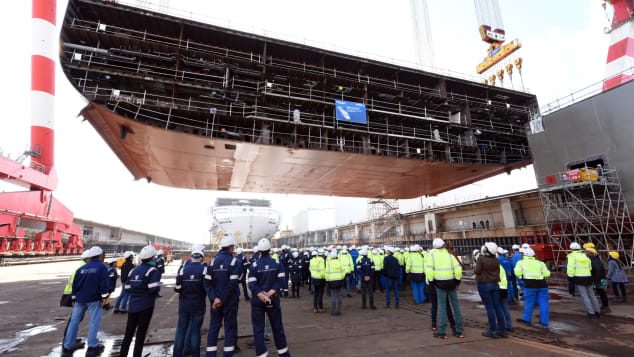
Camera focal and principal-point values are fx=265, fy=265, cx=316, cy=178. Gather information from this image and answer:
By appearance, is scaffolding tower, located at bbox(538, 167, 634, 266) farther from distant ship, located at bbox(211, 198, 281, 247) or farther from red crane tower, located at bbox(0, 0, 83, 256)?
distant ship, located at bbox(211, 198, 281, 247)

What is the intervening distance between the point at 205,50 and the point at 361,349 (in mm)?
14833

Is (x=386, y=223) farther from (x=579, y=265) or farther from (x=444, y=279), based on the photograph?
(x=444, y=279)

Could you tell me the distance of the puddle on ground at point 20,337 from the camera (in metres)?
5.02

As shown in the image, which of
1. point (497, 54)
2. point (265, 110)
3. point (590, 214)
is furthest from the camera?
point (497, 54)

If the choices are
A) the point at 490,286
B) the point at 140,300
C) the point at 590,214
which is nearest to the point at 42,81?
the point at 140,300

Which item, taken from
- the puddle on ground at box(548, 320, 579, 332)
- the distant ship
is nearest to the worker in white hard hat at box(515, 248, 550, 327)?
the puddle on ground at box(548, 320, 579, 332)

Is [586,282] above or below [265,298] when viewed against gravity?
below

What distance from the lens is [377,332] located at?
551cm

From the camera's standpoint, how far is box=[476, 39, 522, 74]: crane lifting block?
27.2 m

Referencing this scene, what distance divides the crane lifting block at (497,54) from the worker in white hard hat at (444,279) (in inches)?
1233

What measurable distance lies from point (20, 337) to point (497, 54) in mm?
38580

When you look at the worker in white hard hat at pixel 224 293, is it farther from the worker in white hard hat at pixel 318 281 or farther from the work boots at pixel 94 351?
the worker in white hard hat at pixel 318 281

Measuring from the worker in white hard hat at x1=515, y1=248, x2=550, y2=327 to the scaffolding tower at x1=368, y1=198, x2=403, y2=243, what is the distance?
25.5 metres

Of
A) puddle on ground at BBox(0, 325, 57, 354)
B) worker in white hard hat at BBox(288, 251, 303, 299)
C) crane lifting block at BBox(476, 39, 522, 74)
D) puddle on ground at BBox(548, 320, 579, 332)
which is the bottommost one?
puddle on ground at BBox(0, 325, 57, 354)
